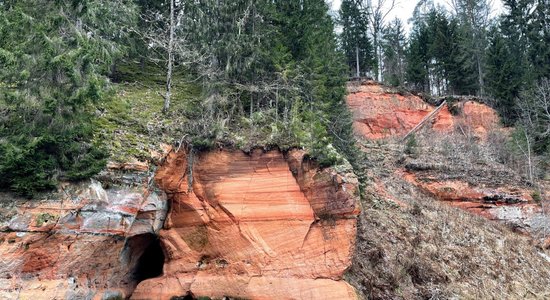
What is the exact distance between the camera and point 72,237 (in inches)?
389

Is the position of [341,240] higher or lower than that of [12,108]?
lower

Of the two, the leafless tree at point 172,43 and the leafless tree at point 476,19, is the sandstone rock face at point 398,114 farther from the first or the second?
the leafless tree at point 172,43

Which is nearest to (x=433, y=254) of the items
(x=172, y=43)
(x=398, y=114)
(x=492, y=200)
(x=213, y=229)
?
(x=492, y=200)

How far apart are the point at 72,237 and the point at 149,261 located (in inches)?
167

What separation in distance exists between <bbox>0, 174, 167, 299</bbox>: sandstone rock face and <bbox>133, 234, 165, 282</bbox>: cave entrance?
96 centimetres

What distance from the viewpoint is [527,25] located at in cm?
3053

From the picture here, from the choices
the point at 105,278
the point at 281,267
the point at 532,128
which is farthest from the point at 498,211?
the point at 105,278

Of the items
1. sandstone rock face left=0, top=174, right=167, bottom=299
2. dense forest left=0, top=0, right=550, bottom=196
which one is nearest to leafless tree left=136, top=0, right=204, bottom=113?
dense forest left=0, top=0, right=550, bottom=196

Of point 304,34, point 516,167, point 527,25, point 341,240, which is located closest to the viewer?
point 341,240

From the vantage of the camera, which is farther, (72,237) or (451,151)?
(451,151)

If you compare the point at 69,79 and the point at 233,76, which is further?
the point at 233,76

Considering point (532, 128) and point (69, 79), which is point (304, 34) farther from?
point (532, 128)

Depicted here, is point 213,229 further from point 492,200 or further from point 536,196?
point 536,196

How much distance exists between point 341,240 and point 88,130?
7680mm
